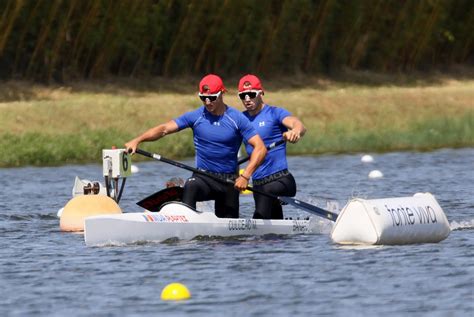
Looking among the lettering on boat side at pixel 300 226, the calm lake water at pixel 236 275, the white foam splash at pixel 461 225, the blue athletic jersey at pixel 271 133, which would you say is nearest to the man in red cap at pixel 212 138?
the blue athletic jersey at pixel 271 133

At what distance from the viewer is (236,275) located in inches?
626

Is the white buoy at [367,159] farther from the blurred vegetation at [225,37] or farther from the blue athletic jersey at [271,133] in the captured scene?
the blue athletic jersey at [271,133]

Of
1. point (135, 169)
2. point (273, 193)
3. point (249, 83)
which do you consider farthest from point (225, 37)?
point (249, 83)

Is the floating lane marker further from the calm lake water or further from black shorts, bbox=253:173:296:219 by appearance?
black shorts, bbox=253:173:296:219

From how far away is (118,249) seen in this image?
1828 cm

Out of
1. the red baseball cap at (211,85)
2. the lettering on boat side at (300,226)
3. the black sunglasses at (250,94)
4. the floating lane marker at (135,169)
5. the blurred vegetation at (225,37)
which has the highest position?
the blurred vegetation at (225,37)

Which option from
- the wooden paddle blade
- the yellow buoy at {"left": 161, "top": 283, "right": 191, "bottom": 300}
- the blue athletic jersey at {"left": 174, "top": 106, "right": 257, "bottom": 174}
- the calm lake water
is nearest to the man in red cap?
the blue athletic jersey at {"left": 174, "top": 106, "right": 257, "bottom": 174}

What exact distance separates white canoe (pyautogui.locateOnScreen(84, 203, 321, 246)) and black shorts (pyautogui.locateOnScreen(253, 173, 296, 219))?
7.9 inches

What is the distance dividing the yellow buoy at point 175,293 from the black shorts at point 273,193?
16.2ft

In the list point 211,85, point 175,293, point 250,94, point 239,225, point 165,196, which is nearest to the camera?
point 175,293

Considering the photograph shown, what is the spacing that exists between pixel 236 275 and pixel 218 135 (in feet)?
10.3

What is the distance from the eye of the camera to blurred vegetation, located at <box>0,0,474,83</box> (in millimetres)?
44094

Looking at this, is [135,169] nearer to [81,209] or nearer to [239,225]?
[81,209]

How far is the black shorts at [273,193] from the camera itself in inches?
757
